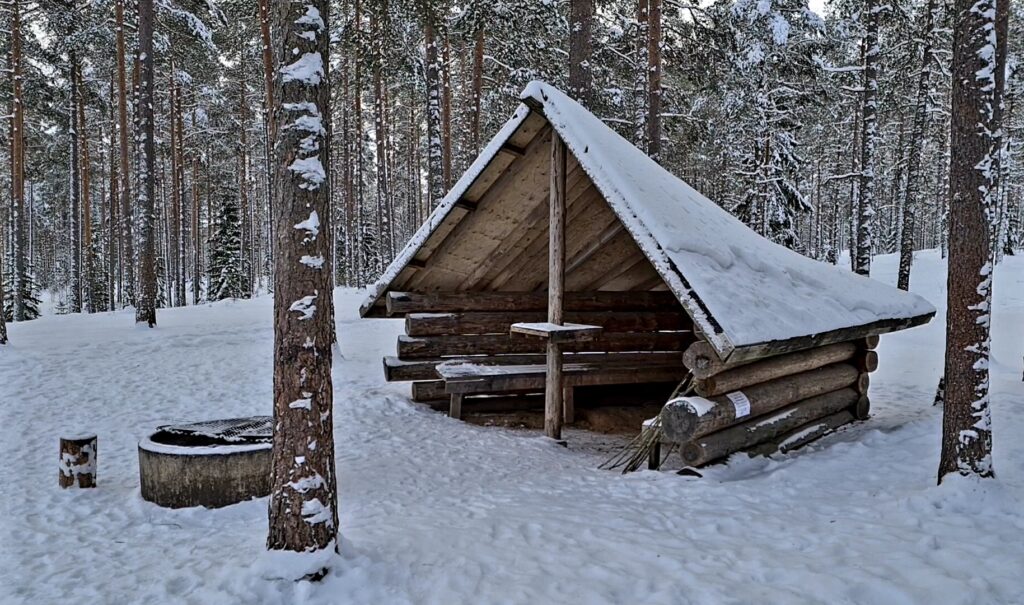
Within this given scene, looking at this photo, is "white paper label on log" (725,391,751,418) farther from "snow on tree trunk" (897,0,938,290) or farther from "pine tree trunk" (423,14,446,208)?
"snow on tree trunk" (897,0,938,290)

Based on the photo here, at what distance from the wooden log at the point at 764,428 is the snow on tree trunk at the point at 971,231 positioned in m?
2.07

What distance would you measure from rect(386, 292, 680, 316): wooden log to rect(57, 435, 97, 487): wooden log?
425cm

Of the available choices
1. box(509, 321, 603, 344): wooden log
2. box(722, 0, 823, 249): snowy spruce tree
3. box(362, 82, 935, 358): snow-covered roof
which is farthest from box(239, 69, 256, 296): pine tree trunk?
box(509, 321, 603, 344): wooden log

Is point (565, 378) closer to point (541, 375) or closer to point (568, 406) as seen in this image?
point (541, 375)

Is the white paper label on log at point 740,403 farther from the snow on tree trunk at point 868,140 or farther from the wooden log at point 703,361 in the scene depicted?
the snow on tree trunk at point 868,140

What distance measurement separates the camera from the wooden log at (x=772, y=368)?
646 centimetres

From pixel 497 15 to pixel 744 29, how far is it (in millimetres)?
7457

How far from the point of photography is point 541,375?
9.38 metres

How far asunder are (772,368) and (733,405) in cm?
112

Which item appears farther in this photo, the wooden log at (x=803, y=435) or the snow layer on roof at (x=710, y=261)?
the wooden log at (x=803, y=435)

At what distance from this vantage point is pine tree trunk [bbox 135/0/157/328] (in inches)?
562

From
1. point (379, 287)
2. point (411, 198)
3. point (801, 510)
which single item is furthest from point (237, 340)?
point (411, 198)

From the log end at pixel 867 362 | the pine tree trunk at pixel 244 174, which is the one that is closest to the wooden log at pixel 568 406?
the log end at pixel 867 362

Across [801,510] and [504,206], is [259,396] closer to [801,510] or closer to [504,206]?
[504,206]
